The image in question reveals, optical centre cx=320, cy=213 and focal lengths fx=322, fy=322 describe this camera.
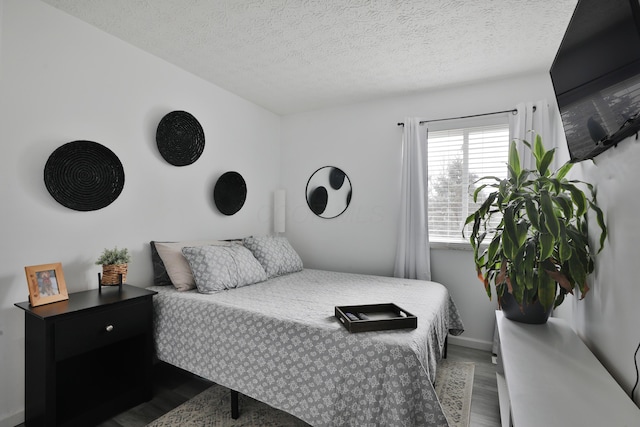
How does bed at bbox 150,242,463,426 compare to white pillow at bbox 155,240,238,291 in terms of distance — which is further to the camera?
white pillow at bbox 155,240,238,291

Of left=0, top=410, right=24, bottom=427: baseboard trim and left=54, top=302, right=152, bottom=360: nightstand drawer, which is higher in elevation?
left=54, top=302, right=152, bottom=360: nightstand drawer

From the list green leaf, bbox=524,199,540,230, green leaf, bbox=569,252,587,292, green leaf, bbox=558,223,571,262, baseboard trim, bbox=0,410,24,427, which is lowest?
baseboard trim, bbox=0,410,24,427

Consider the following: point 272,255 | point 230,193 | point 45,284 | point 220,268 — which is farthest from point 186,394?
point 230,193

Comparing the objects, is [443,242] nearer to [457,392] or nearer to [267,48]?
[457,392]

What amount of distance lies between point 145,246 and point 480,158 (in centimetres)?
Answer: 317

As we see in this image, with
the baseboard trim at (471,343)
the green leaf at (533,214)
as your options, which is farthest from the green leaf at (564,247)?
the baseboard trim at (471,343)

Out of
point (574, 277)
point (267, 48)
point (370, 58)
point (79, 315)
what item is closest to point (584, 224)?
point (574, 277)

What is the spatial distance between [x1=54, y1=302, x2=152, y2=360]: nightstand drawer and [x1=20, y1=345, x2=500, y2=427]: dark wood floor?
50 centimetres

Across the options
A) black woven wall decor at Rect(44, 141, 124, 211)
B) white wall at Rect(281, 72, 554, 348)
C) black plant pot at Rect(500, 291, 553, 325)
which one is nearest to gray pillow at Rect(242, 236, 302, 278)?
white wall at Rect(281, 72, 554, 348)

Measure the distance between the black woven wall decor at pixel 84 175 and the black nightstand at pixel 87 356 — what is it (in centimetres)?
Result: 64

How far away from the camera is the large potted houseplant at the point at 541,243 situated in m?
1.64

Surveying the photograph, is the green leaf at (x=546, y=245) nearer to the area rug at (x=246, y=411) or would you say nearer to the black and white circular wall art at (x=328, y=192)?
the area rug at (x=246, y=411)

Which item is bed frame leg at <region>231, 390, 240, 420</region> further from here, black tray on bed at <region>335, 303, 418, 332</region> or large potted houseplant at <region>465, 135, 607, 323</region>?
large potted houseplant at <region>465, 135, 607, 323</region>

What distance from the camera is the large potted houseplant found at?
1644 mm
